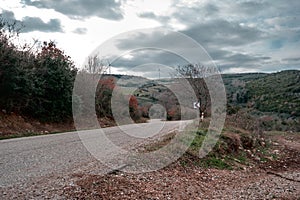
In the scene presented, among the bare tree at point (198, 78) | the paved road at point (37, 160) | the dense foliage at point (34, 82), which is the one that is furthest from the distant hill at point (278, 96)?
the paved road at point (37, 160)

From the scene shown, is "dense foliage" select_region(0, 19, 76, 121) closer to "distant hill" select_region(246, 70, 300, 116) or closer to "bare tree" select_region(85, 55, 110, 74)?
"bare tree" select_region(85, 55, 110, 74)

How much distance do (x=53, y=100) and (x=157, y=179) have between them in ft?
56.1

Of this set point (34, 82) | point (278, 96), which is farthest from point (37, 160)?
point (278, 96)

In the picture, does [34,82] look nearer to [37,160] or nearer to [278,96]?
[37,160]

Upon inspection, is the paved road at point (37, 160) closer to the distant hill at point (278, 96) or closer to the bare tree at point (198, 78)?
the bare tree at point (198, 78)

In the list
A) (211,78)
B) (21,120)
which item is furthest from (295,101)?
(21,120)

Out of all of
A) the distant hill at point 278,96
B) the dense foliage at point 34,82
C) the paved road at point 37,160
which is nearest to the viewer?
the paved road at point 37,160

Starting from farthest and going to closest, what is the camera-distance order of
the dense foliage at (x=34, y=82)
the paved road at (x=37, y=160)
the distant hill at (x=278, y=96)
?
the distant hill at (x=278, y=96) < the dense foliage at (x=34, y=82) < the paved road at (x=37, y=160)

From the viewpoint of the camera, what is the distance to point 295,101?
158 feet

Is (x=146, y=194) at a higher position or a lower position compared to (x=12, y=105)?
lower

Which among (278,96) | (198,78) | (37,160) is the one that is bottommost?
(37,160)

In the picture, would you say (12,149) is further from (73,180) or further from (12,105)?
(12,105)

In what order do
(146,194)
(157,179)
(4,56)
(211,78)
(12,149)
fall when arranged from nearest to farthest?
(146,194), (157,179), (12,149), (4,56), (211,78)

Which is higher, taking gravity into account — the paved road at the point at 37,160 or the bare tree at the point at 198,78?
the bare tree at the point at 198,78
